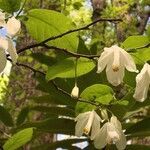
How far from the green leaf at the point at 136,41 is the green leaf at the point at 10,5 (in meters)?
0.37

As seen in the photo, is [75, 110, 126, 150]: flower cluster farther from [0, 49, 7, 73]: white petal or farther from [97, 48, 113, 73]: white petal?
[0, 49, 7, 73]: white petal

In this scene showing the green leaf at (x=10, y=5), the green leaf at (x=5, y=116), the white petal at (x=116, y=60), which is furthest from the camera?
the green leaf at (x=5, y=116)

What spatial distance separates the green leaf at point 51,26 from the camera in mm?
1477

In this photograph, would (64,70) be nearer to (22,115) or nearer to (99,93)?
(99,93)

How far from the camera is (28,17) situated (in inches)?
57.5

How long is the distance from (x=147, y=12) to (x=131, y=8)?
160mm

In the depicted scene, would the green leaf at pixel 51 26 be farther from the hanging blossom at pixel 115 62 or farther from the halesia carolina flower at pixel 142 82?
the halesia carolina flower at pixel 142 82

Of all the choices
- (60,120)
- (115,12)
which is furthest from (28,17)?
(115,12)

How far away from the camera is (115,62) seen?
1.48 metres

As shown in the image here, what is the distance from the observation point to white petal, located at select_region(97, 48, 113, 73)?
1423 millimetres

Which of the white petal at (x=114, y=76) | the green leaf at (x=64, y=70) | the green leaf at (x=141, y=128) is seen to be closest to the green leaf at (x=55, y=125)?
the green leaf at (x=141, y=128)

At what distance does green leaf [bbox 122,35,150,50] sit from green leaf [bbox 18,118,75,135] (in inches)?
42.3

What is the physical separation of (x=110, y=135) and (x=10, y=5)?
54 cm

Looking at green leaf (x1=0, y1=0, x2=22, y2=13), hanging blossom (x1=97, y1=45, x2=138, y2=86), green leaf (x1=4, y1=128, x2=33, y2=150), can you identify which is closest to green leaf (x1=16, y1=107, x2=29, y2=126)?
green leaf (x1=4, y1=128, x2=33, y2=150)
